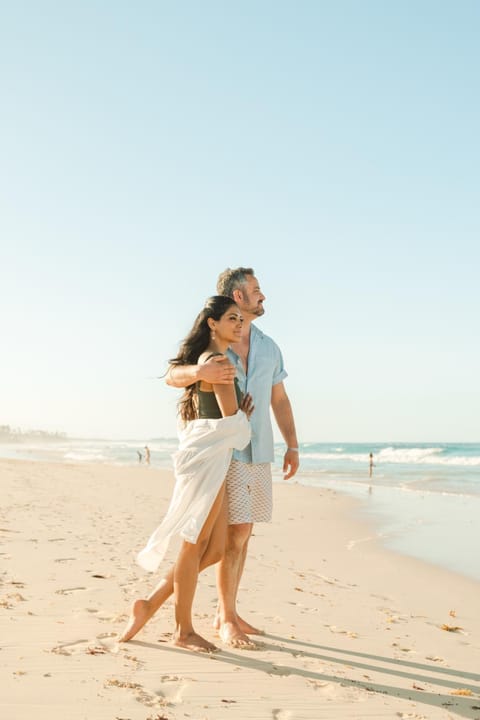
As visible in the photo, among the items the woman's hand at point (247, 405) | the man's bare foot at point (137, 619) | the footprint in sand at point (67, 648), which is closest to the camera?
the footprint in sand at point (67, 648)

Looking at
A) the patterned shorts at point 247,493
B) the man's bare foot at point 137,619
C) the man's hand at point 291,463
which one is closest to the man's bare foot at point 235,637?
the man's bare foot at point 137,619

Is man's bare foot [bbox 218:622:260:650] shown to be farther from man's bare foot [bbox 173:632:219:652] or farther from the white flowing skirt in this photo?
the white flowing skirt

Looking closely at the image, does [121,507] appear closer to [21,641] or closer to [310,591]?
[310,591]

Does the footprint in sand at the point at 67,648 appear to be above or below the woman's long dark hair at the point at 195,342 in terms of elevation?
below

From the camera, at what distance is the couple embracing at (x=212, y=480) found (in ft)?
13.0

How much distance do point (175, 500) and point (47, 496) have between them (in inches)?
452

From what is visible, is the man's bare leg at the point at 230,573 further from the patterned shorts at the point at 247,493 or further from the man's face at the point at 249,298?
the man's face at the point at 249,298

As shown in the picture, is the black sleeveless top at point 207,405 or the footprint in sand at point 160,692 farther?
the black sleeveless top at point 207,405

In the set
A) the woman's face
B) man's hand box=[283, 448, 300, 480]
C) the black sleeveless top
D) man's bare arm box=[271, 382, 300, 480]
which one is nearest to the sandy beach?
man's hand box=[283, 448, 300, 480]

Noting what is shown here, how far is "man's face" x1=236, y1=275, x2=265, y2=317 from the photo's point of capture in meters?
4.66

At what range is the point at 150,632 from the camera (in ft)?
14.2

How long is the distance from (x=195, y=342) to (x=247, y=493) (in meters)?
0.97

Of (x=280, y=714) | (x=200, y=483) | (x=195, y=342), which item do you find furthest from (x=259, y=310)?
(x=280, y=714)

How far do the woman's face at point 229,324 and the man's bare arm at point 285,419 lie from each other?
945 mm
